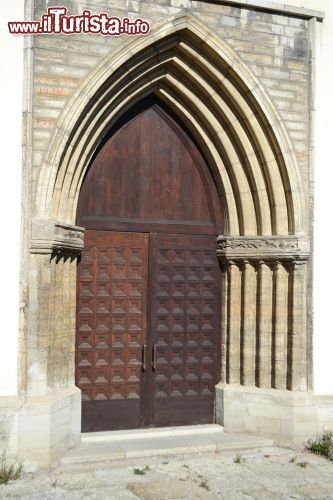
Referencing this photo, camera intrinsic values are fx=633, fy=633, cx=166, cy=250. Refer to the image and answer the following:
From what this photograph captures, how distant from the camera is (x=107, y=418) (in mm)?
6422

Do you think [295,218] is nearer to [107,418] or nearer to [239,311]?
[239,311]

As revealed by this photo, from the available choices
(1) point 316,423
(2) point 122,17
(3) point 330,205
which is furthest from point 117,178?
(1) point 316,423

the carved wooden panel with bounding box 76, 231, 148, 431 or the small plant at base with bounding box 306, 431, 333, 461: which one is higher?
the carved wooden panel with bounding box 76, 231, 148, 431

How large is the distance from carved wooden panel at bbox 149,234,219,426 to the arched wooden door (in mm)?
11

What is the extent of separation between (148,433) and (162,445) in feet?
1.05

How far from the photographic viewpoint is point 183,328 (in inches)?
263

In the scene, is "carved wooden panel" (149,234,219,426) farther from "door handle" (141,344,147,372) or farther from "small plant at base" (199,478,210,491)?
"small plant at base" (199,478,210,491)

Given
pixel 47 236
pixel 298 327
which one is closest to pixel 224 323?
pixel 298 327

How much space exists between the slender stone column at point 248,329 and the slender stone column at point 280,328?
Result: 0.25 meters

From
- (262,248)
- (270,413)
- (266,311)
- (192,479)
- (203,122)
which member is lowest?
(192,479)

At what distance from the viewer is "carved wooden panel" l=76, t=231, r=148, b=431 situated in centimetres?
634

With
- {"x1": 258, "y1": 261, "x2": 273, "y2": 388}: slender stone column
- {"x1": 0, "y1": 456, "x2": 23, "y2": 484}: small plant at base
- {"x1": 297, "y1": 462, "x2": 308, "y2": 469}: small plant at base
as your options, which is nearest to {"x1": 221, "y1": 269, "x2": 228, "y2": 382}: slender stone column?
{"x1": 258, "y1": 261, "x2": 273, "y2": 388}: slender stone column

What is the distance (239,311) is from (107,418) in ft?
5.77

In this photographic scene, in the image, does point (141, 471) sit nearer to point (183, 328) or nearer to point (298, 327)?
point (183, 328)
